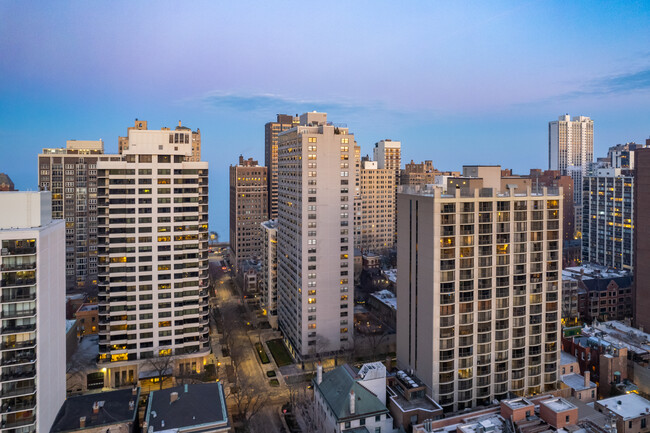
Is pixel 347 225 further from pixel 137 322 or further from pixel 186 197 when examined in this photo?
pixel 137 322

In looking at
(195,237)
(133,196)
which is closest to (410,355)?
(195,237)

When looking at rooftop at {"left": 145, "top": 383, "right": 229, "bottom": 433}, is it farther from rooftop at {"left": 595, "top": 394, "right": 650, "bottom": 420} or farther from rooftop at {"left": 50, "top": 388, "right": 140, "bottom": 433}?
rooftop at {"left": 595, "top": 394, "right": 650, "bottom": 420}

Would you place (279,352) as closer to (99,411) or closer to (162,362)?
(162,362)

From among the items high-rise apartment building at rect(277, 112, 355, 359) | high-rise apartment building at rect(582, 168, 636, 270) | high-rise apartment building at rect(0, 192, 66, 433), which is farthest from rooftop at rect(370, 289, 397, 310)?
high-rise apartment building at rect(582, 168, 636, 270)

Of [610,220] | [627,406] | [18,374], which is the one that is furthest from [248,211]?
[627,406]

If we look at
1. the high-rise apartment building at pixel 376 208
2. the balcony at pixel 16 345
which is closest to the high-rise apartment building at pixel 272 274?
the balcony at pixel 16 345

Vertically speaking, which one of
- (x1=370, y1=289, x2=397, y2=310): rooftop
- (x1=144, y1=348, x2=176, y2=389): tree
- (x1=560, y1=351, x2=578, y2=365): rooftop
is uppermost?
(x1=370, y1=289, x2=397, y2=310): rooftop
